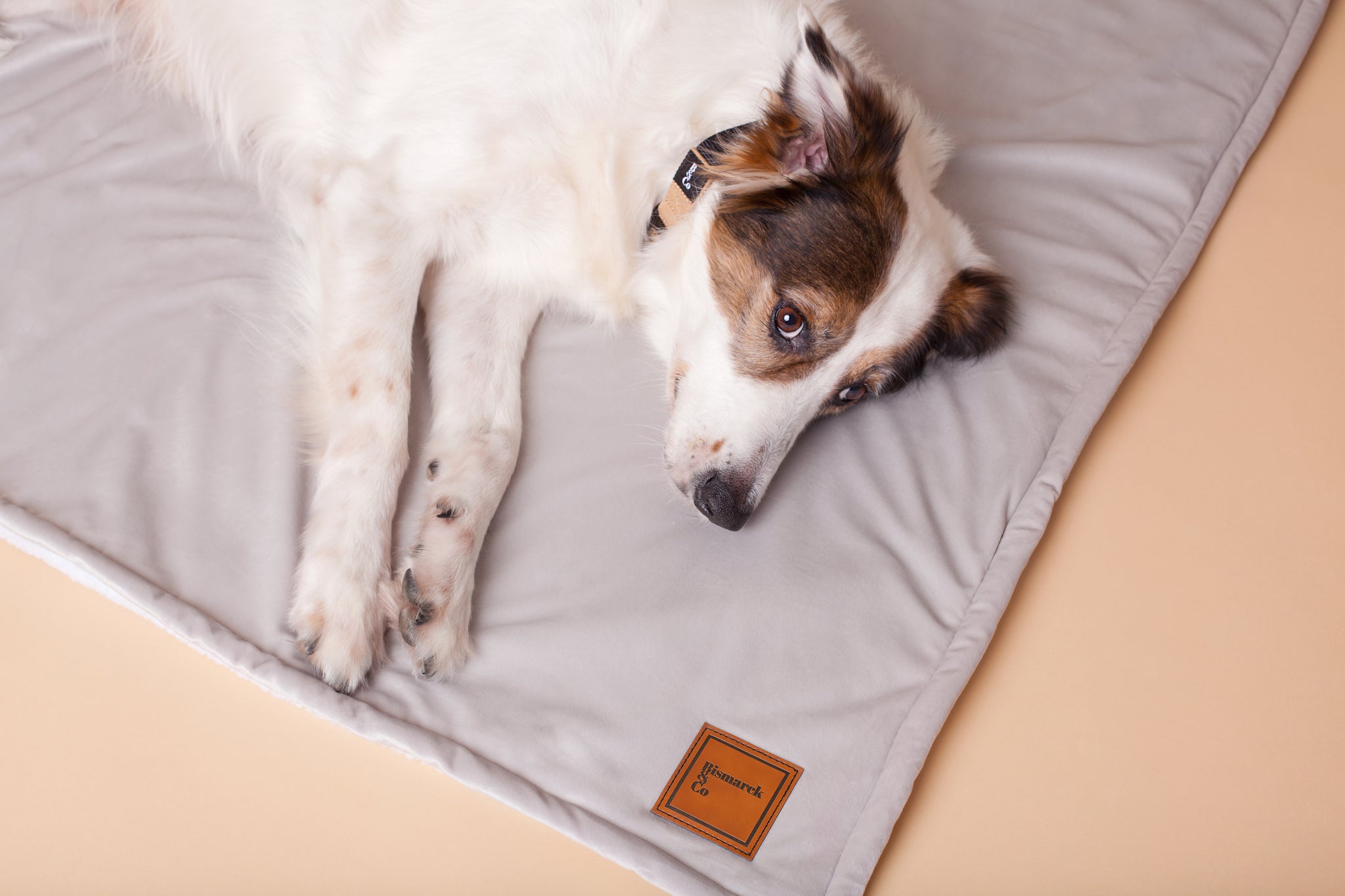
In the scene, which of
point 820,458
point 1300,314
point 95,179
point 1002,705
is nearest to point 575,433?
point 820,458

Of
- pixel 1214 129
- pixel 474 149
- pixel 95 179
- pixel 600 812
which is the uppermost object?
pixel 1214 129

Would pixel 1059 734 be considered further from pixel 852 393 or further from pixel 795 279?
pixel 795 279

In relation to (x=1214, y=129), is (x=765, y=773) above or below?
below

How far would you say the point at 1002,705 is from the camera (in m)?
2.05

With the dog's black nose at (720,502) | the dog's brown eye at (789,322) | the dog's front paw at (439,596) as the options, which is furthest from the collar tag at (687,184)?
the dog's front paw at (439,596)

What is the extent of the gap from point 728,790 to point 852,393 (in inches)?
34.7

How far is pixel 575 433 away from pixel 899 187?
0.90m

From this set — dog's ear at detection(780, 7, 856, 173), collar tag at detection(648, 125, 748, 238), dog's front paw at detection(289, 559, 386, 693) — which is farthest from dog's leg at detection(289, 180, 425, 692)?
dog's ear at detection(780, 7, 856, 173)

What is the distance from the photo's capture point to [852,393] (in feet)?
6.99

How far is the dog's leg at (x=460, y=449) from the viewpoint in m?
1.85

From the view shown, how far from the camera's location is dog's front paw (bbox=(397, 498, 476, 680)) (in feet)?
6.01

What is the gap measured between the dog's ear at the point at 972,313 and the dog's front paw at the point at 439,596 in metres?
1.14

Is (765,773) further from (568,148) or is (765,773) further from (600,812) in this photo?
(568,148)

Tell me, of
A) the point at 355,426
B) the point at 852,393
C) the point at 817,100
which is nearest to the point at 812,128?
the point at 817,100
